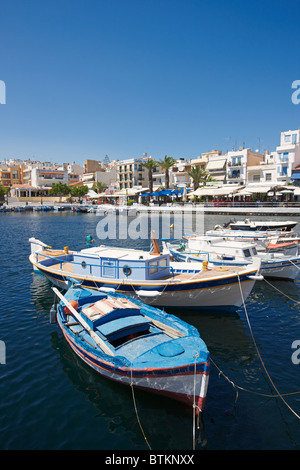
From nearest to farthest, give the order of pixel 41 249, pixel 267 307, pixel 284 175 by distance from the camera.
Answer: pixel 267 307 < pixel 41 249 < pixel 284 175

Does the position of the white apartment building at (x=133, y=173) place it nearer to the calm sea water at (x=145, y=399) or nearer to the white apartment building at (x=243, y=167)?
the white apartment building at (x=243, y=167)

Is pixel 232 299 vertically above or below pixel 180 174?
below

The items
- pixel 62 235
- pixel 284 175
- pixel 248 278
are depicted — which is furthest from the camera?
pixel 284 175

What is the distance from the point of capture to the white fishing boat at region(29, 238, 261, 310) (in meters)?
15.2

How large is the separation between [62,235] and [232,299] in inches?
1455

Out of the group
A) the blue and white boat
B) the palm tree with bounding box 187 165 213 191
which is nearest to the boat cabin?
the blue and white boat

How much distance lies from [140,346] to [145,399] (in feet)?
5.17

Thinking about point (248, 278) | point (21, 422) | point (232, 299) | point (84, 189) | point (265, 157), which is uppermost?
point (265, 157)

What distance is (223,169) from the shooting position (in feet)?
305

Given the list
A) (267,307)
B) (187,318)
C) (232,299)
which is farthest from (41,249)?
(267,307)

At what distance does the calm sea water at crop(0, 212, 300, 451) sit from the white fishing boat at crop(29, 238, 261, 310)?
41.8 inches

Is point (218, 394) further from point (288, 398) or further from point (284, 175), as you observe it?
point (284, 175)

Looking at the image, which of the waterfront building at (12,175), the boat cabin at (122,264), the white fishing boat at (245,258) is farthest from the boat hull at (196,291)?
the waterfront building at (12,175)

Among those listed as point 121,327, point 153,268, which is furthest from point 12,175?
point 121,327
